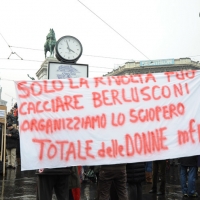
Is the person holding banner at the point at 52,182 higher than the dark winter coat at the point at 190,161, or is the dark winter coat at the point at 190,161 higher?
the dark winter coat at the point at 190,161

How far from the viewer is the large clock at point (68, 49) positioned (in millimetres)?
7941

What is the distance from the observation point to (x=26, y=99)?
4617mm

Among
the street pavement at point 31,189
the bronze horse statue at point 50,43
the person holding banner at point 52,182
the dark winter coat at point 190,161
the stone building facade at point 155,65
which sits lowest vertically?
the street pavement at point 31,189

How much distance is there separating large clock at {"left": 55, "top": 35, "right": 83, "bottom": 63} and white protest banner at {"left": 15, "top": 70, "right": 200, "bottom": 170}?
3.32 metres

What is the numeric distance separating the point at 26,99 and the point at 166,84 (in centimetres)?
205

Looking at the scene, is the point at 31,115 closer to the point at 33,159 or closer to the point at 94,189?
the point at 33,159

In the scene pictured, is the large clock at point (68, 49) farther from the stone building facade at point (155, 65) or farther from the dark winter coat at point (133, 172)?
the stone building facade at point (155, 65)

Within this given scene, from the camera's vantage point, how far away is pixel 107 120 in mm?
4672

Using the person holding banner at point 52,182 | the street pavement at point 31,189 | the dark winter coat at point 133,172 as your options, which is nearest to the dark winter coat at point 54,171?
the person holding banner at point 52,182

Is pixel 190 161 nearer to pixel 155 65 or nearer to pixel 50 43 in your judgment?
pixel 50 43

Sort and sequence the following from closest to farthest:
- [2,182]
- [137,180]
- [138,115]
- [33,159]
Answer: [33,159]
[138,115]
[137,180]
[2,182]

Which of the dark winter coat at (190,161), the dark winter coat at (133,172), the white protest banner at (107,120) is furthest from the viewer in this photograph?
the dark winter coat at (190,161)

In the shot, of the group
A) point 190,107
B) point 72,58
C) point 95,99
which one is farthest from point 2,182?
point 190,107

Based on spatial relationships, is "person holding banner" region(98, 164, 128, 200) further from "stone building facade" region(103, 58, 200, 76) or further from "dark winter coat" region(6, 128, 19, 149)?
"stone building facade" region(103, 58, 200, 76)
